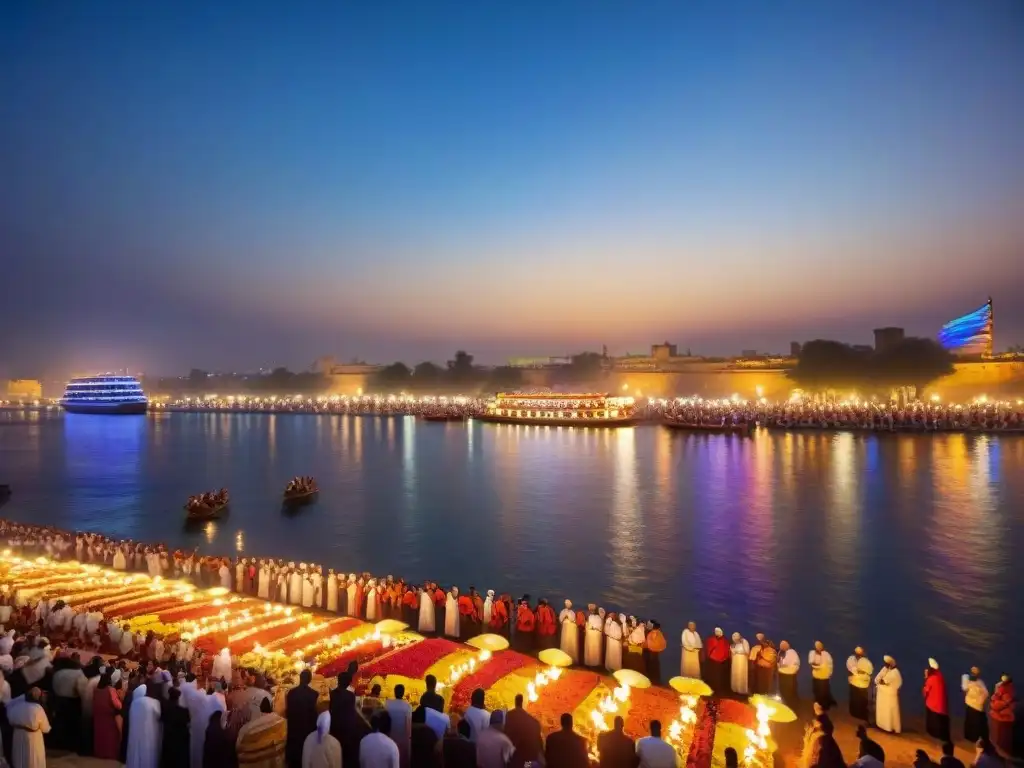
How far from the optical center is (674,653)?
514 inches

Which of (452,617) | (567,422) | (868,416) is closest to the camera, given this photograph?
(452,617)

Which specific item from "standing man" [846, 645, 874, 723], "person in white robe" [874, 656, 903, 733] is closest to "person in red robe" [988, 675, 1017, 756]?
"person in white robe" [874, 656, 903, 733]

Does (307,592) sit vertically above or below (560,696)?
below

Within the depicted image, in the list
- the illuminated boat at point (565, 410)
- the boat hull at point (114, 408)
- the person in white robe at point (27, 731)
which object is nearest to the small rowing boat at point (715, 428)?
the illuminated boat at point (565, 410)

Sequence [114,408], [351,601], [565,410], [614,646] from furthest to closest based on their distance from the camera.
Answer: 1. [114,408]
2. [565,410]
3. [351,601]
4. [614,646]

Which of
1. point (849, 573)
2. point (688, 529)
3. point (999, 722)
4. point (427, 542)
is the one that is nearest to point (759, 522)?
point (688, 529)

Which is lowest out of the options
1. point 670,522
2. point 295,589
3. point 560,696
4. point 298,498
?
point 670,522

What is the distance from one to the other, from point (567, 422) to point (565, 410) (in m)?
2.39

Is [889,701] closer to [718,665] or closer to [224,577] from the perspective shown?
[718,665]

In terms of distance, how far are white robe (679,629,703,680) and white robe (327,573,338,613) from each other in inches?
305

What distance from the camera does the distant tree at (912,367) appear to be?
3280 inches

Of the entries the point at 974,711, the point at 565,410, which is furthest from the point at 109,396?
the point at 974,711

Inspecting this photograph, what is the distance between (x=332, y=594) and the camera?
14.4 metres

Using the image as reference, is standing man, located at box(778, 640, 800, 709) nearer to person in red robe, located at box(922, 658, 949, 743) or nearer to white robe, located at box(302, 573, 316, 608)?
person in red robe, located at box(922, 658, 949, 743)
